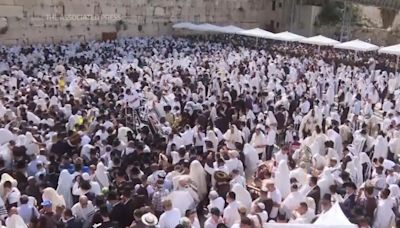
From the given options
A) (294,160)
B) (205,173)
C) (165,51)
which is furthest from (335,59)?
(205,173)

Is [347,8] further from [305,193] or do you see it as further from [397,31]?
[305,193]

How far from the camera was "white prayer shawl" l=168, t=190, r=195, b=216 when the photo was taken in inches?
264

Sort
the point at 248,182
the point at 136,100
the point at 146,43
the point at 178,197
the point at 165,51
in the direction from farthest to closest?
the point at 146,43
the point at 165,51
the point at 136,100
the point at 248,182
the point at 178,197

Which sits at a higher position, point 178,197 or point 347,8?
point 347,8

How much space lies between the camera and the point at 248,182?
27.6ft

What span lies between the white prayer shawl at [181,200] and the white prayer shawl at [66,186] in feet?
4.28

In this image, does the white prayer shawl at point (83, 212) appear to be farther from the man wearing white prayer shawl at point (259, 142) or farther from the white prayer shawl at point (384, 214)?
the man wearing white prayer shawl at point (259, 142)

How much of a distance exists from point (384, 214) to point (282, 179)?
1424 mm

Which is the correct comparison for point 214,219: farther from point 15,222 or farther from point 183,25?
point 183,25

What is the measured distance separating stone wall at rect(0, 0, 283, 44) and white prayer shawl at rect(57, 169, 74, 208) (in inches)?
701

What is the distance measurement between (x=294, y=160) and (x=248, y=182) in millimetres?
943

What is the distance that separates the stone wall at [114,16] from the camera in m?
23.9

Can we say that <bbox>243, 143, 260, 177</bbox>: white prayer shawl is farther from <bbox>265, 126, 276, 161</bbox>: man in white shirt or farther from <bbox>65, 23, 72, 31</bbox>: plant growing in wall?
<bbox>65, 23, 72, 31</bbox>: plant growing in wall

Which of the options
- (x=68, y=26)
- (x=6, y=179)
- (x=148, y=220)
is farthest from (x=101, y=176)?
(x=68, y=26)
